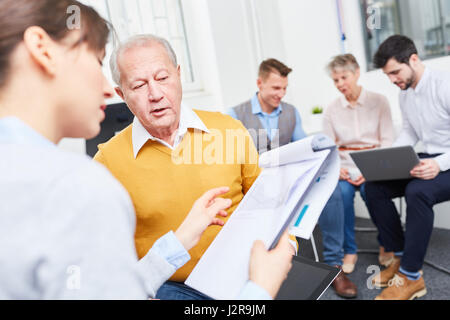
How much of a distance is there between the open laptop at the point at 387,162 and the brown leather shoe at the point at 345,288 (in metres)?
0.58

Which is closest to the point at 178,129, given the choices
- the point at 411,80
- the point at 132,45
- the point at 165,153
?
the point at 165,153

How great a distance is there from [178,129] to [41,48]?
65 centimetres

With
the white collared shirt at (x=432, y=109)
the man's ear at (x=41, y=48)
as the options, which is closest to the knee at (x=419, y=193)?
the white collared shirt at (x=432, y=109)

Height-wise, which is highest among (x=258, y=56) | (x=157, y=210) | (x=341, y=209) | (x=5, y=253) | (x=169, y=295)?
(x=258, y=56)

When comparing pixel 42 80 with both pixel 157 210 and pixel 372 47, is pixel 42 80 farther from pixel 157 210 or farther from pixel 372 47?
pixel 372 47

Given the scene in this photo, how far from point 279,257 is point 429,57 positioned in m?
2.68

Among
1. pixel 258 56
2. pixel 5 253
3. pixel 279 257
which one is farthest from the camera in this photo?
pixel 258 56

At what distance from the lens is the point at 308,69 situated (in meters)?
3.14

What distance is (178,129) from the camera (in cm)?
107

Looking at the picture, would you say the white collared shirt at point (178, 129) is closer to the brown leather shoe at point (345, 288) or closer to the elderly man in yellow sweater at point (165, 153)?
the elderly man in yellow sweater at point (165, 153)

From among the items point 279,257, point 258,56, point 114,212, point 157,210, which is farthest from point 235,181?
point 258,56

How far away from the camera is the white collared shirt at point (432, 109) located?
6.25 ft
